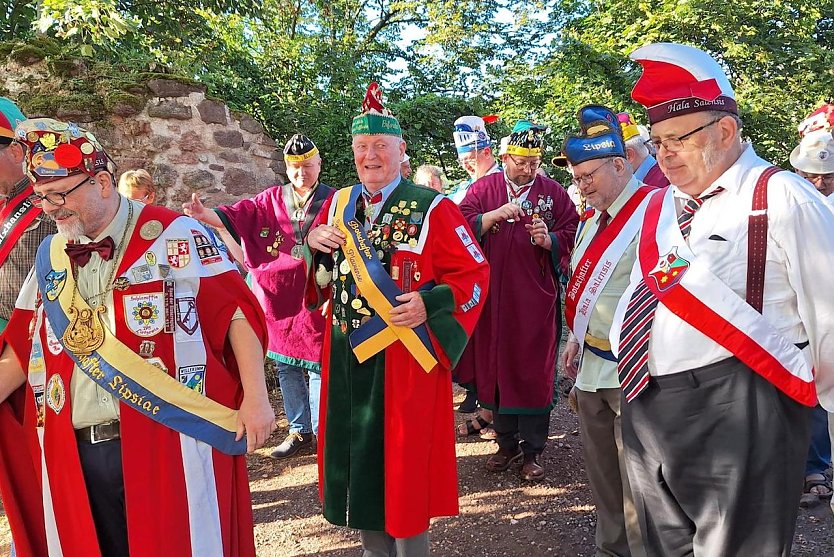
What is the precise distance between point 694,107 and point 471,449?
359 centimetres

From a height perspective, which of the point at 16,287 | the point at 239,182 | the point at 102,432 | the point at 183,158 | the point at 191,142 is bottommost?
the point at 102,432

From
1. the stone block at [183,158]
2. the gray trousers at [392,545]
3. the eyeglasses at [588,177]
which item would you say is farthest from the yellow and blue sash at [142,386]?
the stone block at [183,158]

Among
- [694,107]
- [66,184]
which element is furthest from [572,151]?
[66,184]

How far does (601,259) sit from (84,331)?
2.11 m

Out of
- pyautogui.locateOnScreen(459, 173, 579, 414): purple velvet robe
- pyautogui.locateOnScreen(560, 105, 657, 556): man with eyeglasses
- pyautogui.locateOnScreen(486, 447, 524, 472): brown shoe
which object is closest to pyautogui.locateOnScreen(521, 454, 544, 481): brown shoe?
pyautogui.locateOnScreen(486, 447, 524, 472): brown shoe

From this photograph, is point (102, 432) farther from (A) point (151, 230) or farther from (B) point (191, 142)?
(B) point (191, 142)

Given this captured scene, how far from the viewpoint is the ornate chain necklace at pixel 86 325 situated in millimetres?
2186

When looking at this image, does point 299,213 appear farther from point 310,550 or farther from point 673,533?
point 673,533

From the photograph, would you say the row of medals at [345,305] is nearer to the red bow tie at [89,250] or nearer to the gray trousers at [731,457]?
the red bow tie at [89,250]

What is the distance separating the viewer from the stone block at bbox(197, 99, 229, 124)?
6.49 m

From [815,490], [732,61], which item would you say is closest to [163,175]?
[815,490]

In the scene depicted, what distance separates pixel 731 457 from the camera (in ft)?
6.42

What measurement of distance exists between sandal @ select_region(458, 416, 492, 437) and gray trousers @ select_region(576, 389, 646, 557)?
2.29 m

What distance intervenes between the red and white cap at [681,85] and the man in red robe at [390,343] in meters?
1.18
